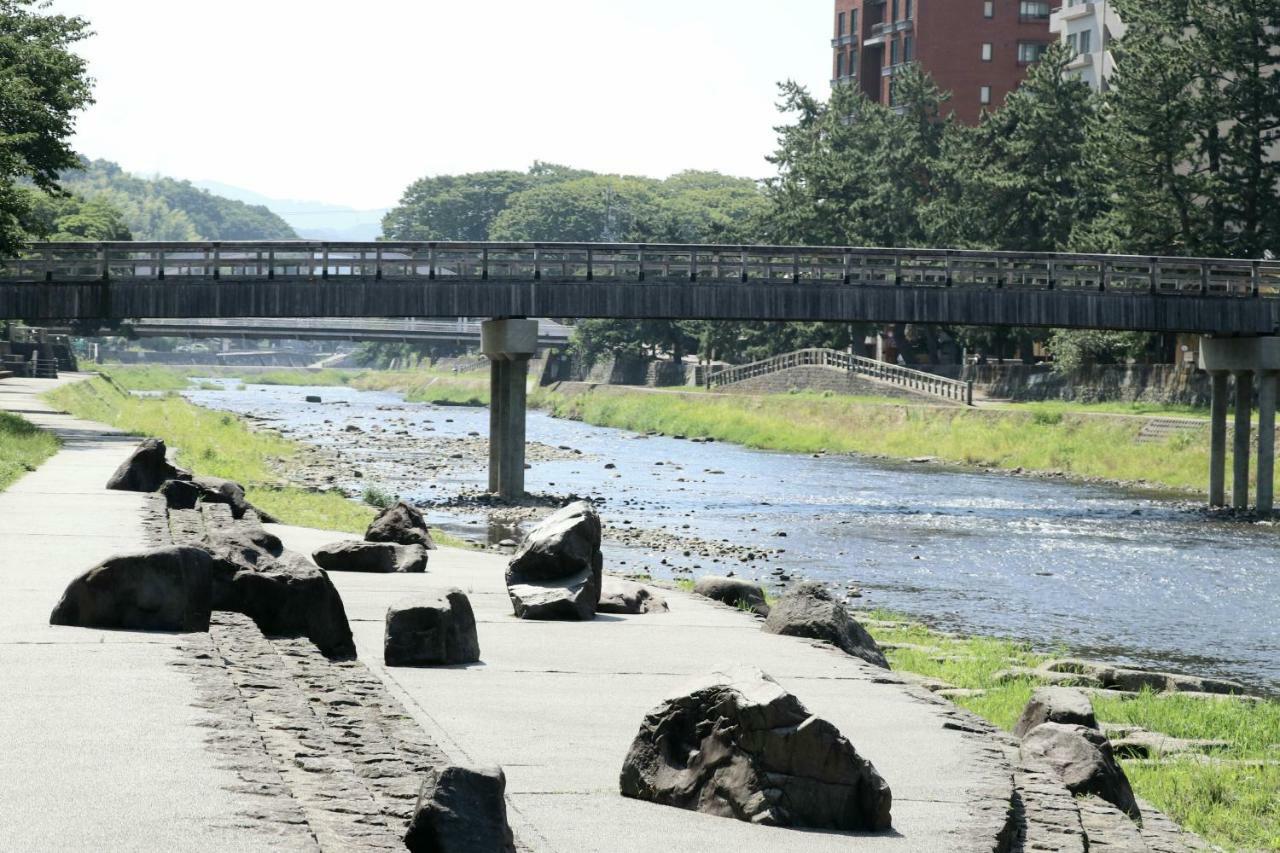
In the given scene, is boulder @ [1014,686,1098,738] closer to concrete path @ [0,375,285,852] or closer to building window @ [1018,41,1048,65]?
concrete path @ [0,375,285,852]

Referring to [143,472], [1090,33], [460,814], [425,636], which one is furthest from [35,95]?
[1090,33]

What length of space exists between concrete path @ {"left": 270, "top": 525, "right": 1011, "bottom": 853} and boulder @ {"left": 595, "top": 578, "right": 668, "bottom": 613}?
341 millimetres

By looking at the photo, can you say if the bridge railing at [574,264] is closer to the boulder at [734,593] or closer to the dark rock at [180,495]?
the dark rock at [180,495]

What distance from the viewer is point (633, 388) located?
350ft

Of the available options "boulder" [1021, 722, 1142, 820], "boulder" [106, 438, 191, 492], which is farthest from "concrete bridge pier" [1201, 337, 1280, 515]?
"boulder" [1021, 722, 1142, 820]

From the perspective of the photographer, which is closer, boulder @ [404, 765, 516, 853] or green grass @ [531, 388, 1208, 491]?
boulder @ [404, 765, 516, 853]

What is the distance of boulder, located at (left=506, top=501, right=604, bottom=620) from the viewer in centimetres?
1870

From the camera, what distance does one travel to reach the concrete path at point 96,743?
7.74 meters

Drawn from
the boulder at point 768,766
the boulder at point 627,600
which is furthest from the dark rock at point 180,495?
the boulder at point 768,766

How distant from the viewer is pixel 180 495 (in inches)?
1022

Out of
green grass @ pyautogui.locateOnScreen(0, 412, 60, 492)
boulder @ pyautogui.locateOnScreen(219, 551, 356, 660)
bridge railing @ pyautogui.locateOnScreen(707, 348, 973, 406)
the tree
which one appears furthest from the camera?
bridge railing @ pyautogui.locateOnScreen(707, 348, 973, 406)

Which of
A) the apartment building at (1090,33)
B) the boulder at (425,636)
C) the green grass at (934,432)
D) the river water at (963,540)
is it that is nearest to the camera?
the boulder at (425,636)

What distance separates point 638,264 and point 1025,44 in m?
78.3

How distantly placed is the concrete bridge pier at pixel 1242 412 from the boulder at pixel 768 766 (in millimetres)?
41883
